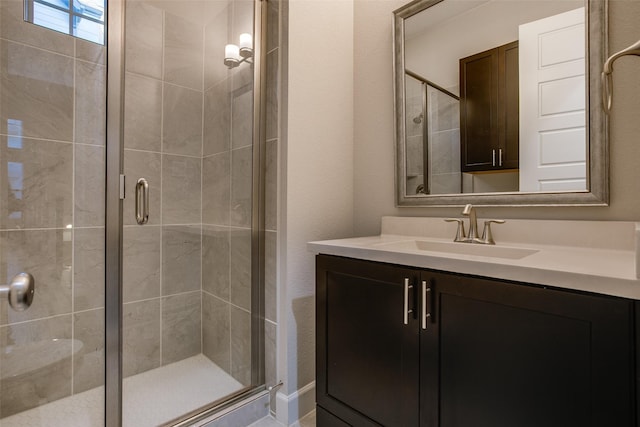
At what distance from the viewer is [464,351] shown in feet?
2.85

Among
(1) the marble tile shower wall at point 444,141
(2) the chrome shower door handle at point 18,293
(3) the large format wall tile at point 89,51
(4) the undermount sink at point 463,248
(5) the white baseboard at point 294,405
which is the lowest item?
(5) the white baseboard at point 294,405

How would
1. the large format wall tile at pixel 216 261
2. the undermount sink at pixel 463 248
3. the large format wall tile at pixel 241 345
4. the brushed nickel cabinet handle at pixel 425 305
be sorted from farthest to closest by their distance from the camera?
the large format wall tile at pixel 216 261 < the large format wall tile at pixel 241 345 < the undermount sink at pixel 463 248 < the brushed nickel cabinet handle at pixel 425 305

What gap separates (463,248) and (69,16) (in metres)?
1.94

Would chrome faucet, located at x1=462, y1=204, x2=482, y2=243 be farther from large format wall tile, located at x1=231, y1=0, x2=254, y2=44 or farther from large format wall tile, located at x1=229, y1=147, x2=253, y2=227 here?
large format wall tile, located at x1=231, y1=0, x2=254, y2=44

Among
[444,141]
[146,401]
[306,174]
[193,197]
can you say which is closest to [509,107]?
[444,141]

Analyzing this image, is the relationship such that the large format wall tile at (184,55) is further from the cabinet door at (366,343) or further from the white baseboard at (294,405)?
the white baseboard at (294,405)

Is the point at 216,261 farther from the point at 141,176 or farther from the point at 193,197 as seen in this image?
the point at 141,176

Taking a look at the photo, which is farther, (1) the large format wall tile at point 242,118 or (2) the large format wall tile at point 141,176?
(1) the large format wall tile at point 242,118

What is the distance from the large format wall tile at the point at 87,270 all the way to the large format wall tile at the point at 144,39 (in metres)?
0.76

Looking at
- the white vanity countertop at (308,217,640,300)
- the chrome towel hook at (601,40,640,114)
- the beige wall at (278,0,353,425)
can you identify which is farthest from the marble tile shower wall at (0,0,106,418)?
the chrome towel hook at (601,40,640,114)

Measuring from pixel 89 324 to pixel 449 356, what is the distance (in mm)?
1505

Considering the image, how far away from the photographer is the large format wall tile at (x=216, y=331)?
1.69 m

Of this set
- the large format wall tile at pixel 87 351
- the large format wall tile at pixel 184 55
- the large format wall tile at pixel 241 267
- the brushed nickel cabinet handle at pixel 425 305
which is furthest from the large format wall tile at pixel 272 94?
the large format wall tile at pixel 87 351

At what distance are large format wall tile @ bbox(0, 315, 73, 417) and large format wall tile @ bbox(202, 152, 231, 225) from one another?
784 millimetres
